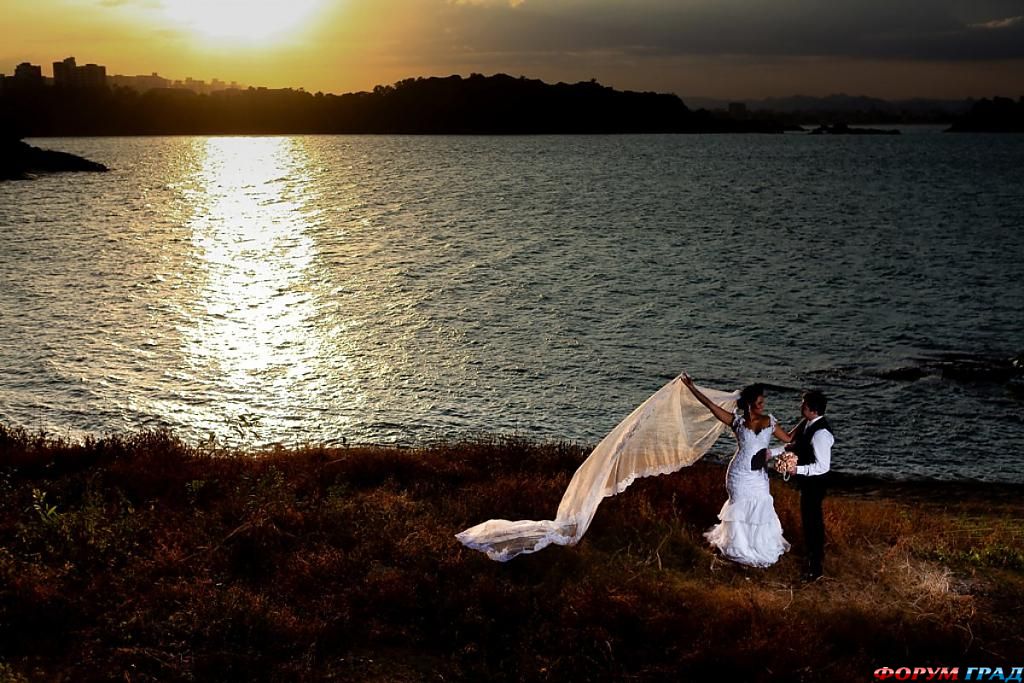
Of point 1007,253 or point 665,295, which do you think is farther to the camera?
point 1007,253

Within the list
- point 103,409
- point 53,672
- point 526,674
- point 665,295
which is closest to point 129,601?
point 53,672

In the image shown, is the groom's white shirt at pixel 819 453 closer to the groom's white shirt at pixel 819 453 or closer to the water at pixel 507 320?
the groom's white shirt at pixel 819 453

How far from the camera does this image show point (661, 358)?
35844mm

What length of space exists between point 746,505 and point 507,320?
30708 millimetres

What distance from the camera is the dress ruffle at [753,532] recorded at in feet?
44.4

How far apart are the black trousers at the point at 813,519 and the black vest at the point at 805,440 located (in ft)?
1.30

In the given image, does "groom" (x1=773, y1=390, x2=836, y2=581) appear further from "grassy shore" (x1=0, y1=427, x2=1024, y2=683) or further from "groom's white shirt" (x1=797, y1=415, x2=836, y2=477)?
"grassy shore" (x1=0, y1=427, x2=1024, y2=683)

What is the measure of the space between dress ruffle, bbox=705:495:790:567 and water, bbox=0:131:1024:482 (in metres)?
10.9

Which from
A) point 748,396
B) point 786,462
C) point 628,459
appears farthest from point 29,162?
point 786,462

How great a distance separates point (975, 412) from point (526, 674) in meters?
22.5

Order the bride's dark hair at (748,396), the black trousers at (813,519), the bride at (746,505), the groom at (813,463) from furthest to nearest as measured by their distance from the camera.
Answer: the bride at (746,505) → the bride's dark hair at (748,396) → the black trousers at (813,519) → the groom at (813,463)

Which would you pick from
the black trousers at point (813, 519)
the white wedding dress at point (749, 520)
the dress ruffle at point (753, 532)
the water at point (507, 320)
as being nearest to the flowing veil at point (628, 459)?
the white wedding dress at point (749, 520)

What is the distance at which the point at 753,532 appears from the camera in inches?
534

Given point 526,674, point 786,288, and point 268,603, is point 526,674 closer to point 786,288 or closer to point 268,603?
point 268,603
